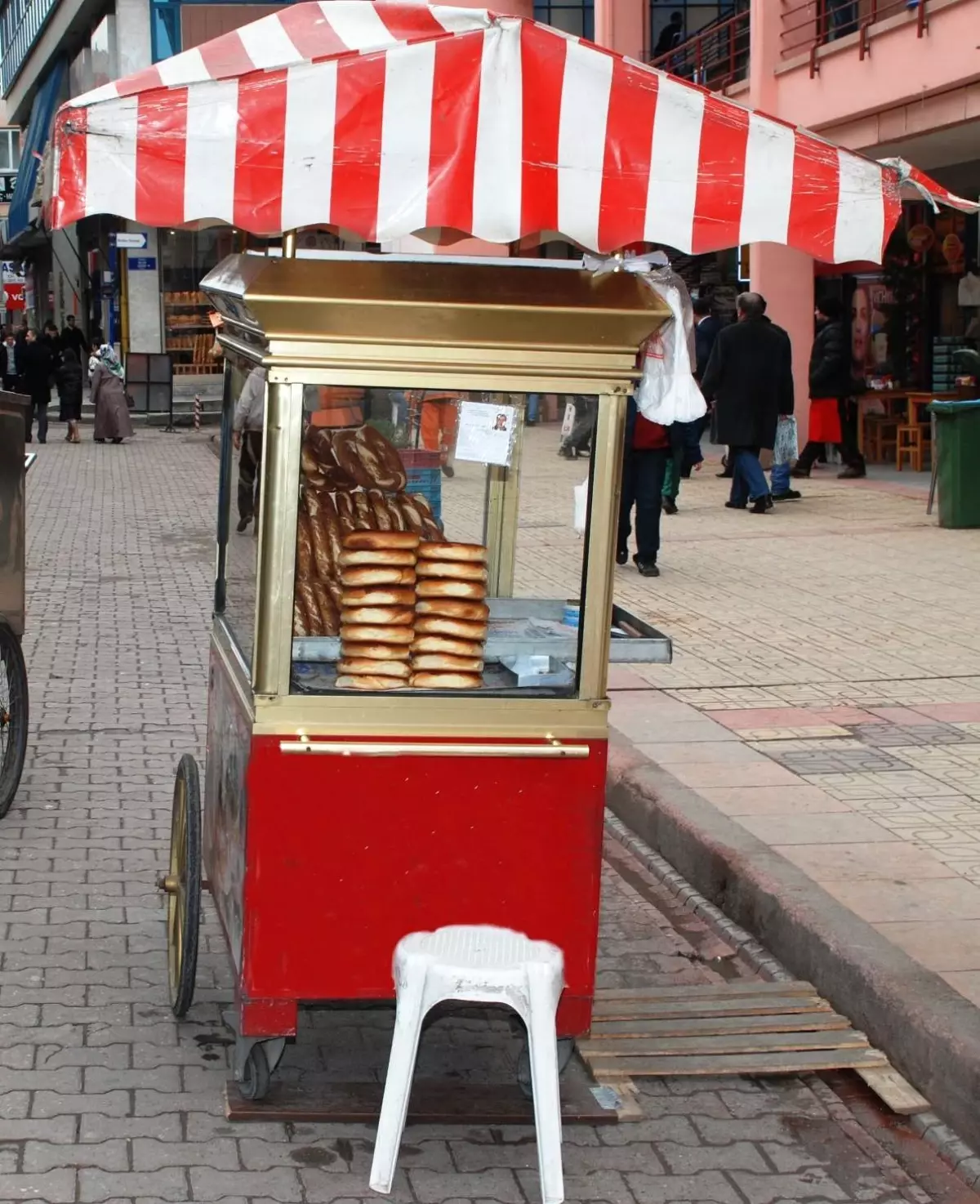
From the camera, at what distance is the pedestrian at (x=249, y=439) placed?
13.8 feet

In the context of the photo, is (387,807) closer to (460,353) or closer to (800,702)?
(460,353)

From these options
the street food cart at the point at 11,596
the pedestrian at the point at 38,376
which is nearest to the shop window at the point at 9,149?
the pedestrian at the point at 38,376

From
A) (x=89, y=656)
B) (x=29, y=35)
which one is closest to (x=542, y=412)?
(x=89, y=656)

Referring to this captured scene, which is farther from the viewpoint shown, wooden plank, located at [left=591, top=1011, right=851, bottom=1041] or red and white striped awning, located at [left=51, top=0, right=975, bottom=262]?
wooden plank, located at [left=591, top=1011, right=851, bottom=1041]

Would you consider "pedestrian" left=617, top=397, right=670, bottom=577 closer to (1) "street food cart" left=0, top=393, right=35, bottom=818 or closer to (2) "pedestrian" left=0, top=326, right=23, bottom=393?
(1) "street food cart" left=0, top=393, right=35, bottom=818

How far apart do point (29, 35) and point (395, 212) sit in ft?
180

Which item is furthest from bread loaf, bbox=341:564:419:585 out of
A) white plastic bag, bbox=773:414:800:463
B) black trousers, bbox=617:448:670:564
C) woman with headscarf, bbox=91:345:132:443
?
woman with headscarf, bbox=91:345:132:443

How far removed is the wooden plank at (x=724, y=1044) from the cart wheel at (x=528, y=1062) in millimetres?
338

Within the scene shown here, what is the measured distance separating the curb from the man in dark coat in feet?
Answer: 28.2

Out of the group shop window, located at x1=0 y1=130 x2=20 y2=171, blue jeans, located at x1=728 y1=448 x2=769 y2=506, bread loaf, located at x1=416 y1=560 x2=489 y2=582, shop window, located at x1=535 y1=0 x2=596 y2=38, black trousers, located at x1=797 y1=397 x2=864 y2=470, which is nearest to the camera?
bread loaf, located at x1=416 y1=560 x2=489 y2=582

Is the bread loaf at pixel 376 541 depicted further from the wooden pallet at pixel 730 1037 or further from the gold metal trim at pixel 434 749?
the wooden pallet at pixel 730 1037

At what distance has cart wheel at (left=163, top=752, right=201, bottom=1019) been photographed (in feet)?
15.0

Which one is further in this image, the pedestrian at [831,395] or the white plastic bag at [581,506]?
the pedestrian at [831,395]

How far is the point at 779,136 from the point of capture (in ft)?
12.5
